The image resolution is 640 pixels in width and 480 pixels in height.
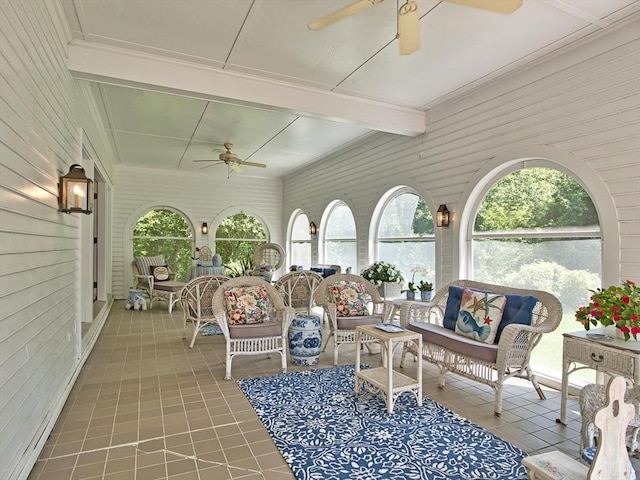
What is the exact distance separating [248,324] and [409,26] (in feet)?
10.8

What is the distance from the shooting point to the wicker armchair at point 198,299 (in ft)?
17.0

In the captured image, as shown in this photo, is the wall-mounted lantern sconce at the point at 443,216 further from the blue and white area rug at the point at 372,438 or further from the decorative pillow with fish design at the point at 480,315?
the blue and white area rug at the point at 372,438

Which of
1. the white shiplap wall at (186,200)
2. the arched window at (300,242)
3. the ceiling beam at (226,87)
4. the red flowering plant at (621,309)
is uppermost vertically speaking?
the ceiling beam at (226,87)

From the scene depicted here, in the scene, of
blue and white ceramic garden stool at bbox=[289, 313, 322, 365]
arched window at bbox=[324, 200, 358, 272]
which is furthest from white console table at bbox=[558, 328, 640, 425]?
arched window at bbox=[324, 200, 358, 272]

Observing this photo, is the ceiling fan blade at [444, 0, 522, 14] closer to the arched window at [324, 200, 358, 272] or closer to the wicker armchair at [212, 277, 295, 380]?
the wicker armchair at [212, 277, 295, 380]

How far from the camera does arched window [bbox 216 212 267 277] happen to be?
10.7 m

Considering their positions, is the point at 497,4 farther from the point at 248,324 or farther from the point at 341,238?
the point at 341,238

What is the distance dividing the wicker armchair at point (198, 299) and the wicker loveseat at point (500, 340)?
274cm

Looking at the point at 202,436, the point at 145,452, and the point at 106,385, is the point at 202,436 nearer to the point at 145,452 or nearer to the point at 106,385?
the point at 145,452

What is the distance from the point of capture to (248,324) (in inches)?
170

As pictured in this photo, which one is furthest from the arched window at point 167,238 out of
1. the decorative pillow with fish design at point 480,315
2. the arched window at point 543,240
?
the decorative pillow with fish design at point 480,315

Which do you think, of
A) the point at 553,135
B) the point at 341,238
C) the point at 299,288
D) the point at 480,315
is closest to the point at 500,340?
the point at 480,315

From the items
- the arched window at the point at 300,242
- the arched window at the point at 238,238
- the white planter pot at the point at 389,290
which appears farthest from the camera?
the arched window at the point at 238,238

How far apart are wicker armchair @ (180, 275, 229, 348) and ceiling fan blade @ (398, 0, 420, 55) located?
378cm
